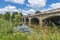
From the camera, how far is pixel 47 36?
15.2 ft

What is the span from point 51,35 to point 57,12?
25.9m

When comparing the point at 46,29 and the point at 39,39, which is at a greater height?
the point at 46,29

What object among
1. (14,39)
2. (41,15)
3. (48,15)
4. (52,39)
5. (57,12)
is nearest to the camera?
(52,39)

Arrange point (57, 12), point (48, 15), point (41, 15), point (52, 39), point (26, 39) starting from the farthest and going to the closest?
point (41, 15), point (48, 15), point (57, 12), point (26, 39), point (52, 39)

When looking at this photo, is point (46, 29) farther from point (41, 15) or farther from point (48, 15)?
point (41, 15)

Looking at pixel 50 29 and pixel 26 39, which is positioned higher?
pixel 50 29

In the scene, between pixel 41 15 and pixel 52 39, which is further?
pixel 41 15

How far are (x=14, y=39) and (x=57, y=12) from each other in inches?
1011

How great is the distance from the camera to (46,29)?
14.8 ft

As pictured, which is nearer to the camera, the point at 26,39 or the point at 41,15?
the point at 26,39

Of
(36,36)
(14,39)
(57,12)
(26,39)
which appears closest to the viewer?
(36,36)

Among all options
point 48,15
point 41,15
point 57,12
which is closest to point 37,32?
point 57,12

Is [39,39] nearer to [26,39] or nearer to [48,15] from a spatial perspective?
[26,39]

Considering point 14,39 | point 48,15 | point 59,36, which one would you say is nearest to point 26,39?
point 14,39
